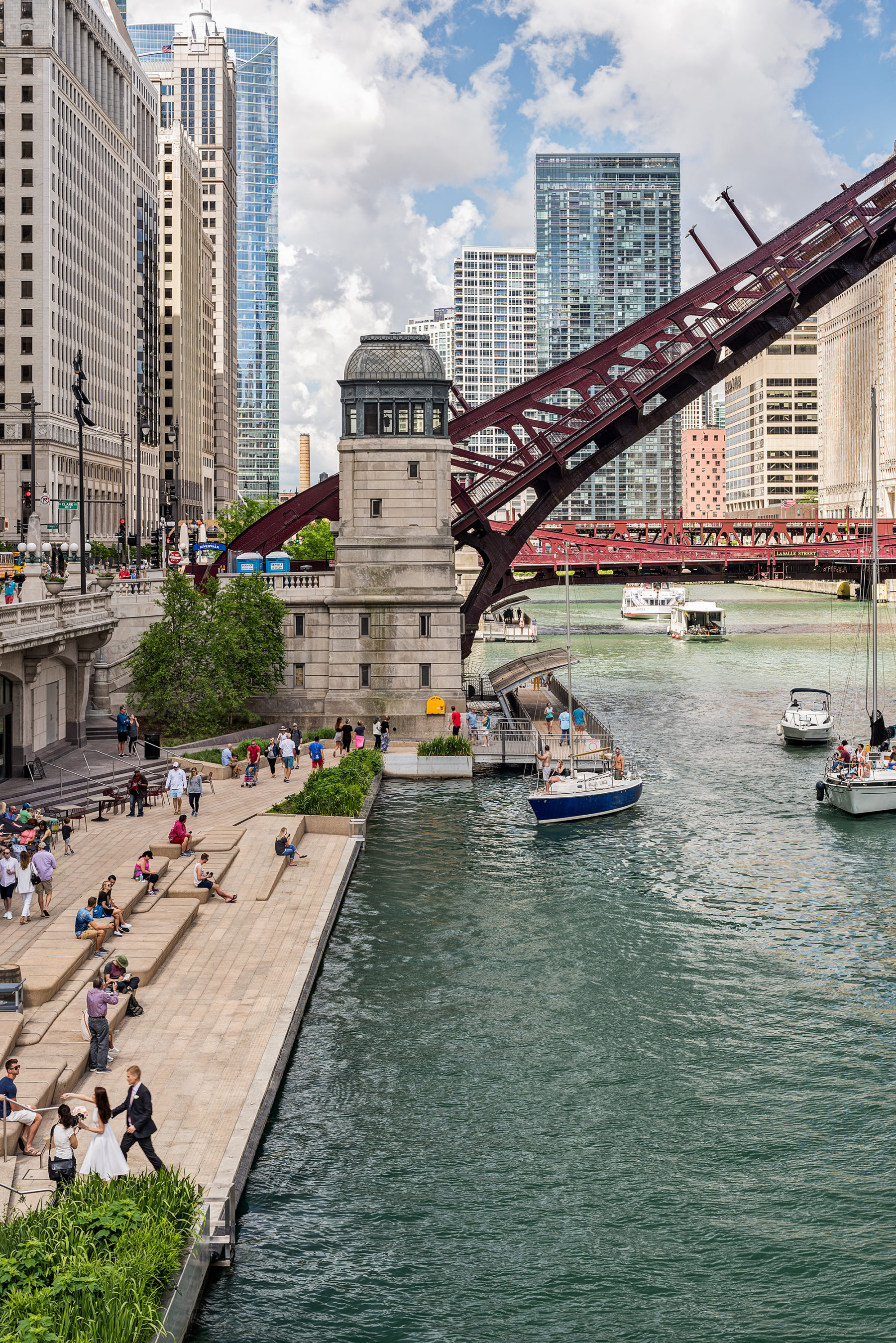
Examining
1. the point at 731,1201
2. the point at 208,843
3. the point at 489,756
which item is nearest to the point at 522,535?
the point at 489,756

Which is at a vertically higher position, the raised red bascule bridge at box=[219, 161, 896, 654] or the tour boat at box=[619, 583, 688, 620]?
the raised red bascule bridge at box=[219, 161, 896, 654]

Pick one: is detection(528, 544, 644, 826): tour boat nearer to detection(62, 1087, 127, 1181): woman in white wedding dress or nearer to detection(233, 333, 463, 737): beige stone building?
detection(233, 333, 463, 737): beige stone building

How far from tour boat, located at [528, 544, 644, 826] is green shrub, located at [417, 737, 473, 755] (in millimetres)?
4869

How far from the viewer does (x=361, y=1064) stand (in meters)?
23.0

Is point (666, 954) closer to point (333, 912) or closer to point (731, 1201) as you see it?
point (333, 912)

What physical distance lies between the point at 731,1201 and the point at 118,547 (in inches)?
3559

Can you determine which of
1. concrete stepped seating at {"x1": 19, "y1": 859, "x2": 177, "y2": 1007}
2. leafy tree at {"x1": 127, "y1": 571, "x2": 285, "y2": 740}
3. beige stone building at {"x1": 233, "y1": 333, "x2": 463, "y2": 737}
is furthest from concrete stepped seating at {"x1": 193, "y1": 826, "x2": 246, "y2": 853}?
beige stone building at {"x1": 233, "y1": 333, "x2": 463, "y2": 737}

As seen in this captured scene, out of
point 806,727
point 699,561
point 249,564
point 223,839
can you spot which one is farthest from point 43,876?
point 699,561

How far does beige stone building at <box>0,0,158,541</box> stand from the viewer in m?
110

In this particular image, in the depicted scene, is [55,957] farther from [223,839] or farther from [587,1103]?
[223,839]

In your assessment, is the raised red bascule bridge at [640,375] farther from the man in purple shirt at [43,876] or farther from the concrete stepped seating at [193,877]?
the man in purple shirt at [43,876]

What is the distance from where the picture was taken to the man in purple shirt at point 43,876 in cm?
2720

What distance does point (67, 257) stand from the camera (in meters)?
118

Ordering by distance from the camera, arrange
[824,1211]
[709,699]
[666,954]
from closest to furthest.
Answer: [824,1211], [666,954], [709,699]
